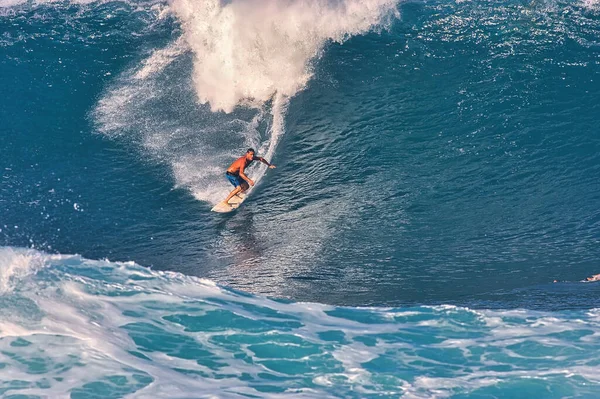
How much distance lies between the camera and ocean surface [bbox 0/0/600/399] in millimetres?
10086

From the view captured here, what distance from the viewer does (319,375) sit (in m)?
9.80

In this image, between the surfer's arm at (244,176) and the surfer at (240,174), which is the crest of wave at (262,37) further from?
the surfer's arm at (244,176)

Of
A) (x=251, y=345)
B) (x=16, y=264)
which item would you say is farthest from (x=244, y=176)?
(x=251, y=345)

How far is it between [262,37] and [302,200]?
6.58 m

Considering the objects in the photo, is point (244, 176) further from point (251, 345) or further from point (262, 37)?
point (262, 37)

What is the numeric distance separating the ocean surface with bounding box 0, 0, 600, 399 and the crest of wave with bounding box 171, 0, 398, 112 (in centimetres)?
6

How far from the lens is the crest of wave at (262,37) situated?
1834 centimetres

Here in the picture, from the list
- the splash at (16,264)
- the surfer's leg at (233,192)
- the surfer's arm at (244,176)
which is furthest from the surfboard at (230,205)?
the splash at (16,264)

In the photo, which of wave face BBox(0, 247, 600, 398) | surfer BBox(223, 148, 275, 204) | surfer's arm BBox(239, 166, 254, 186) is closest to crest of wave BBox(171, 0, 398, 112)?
surfer BBox(223, 148, 275, 204)

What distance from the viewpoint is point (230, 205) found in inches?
569

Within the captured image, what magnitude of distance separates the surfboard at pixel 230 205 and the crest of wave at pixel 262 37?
3950mm

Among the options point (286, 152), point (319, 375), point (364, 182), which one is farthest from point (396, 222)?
point (319, 375)

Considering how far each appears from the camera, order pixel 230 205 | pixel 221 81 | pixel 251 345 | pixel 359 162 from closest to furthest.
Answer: pixel 251 345, pixel 230 205, pixel 359 162, pixel 221 81

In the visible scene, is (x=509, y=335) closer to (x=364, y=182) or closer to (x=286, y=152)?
(x=364, y=182)
